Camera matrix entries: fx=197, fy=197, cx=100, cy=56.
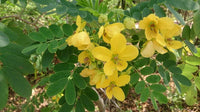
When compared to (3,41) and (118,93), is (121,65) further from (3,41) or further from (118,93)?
(3,41)

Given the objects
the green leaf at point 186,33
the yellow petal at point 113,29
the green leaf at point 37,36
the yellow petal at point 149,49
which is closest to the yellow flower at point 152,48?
the yellow petal at point 149,49

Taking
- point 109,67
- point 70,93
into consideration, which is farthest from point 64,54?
point 109,67

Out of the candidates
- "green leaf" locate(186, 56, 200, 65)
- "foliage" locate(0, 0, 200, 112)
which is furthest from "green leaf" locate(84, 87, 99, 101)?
"green leaf" locate(186, 56, 200, 65)

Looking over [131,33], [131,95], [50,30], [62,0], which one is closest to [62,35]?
[50,30]

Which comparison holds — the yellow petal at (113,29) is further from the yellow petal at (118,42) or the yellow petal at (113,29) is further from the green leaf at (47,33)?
the green leaf at (47,33)

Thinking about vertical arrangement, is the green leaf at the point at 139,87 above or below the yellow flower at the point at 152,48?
below

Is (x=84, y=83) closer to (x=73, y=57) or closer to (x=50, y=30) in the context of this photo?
(x=73, y=57)
